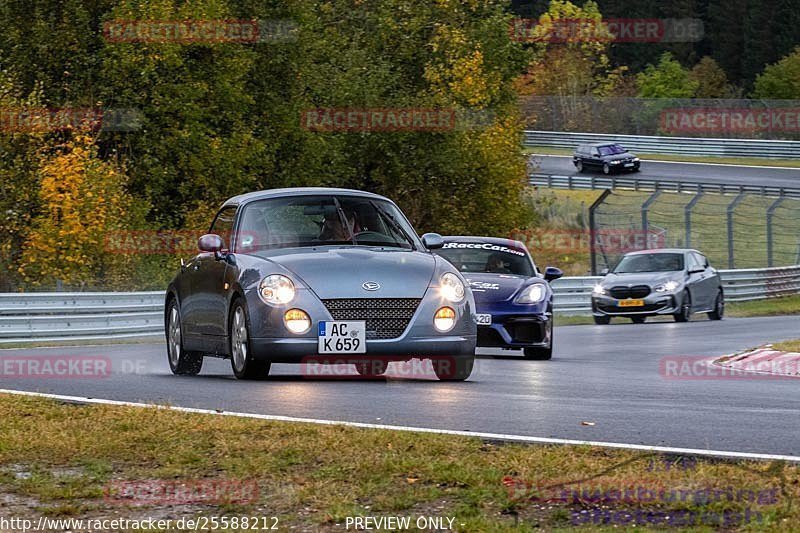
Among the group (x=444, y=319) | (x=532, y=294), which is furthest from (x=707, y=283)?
(x=444, y=319)

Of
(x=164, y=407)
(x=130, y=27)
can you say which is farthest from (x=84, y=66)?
(x=164, y=407)

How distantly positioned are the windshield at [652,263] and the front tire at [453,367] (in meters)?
16.9

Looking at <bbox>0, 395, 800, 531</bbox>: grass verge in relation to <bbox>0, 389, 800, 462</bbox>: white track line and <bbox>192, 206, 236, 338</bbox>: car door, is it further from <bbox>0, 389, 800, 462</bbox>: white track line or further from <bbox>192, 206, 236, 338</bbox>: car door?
<bbox>192, 206, 236, 338</bbox>: car door

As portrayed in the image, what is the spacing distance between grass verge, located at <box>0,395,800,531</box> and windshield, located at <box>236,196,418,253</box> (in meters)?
3.89

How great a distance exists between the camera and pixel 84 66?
38.2 meters

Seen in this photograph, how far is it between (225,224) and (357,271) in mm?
2057

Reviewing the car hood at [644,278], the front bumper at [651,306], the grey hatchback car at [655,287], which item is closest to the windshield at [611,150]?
the grey hatchback car at [655,287]

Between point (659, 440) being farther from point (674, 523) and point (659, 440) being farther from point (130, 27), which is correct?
point (130, 27)

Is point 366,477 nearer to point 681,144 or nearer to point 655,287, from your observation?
point 655,287

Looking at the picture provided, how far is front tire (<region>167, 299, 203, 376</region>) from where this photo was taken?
45.9ft

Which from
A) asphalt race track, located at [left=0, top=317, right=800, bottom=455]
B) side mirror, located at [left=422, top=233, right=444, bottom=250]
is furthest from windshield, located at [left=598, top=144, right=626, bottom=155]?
side mirror, located at [left=422, top=233, right=444, bottom=250]

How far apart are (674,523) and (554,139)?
79.4 meters

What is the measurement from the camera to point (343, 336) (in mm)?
11680

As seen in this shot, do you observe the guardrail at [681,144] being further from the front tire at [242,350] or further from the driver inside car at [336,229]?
the front tire at [242,350]
